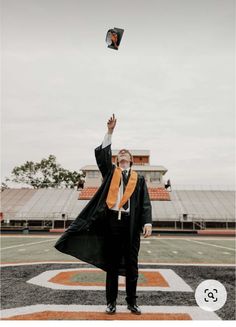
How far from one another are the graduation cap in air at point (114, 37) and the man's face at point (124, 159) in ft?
Answer: 4.05

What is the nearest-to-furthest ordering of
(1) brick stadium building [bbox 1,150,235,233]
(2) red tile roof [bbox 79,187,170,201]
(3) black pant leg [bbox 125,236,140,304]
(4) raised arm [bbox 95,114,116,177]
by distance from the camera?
(3) black pant leg [bbox 125,236,140,304] < (4) raised arm [bbox 95,114,116,177] < (1) brick stadium building [bbox 1,150,235,233] < (2) red tile roof [bbox 79,187,170,201]

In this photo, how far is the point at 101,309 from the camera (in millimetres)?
3949

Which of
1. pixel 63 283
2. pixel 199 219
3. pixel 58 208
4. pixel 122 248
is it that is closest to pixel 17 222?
pixel 58 208

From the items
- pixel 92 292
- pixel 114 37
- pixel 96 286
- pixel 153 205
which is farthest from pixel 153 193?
pixel 114 37

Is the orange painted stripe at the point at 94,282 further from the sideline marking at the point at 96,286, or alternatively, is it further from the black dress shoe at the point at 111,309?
the black dress shoe at the point at 111,309

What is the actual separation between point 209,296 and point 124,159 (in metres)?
1.93

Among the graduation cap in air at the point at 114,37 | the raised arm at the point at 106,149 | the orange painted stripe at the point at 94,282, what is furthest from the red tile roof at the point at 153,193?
the graduation cap in air at the point at 114,37

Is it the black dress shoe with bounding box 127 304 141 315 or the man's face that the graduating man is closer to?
the black dress shoe with bounding box 127 304 141 315

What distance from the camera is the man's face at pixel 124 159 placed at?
4.05 metres

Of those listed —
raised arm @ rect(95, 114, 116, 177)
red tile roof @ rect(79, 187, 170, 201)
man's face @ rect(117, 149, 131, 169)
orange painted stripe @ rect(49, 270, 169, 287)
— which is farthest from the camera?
red tile roof @ rect(79, 187, 170, 201)

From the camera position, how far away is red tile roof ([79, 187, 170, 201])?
124ft

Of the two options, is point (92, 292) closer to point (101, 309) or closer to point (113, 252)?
→ point (101, 309)

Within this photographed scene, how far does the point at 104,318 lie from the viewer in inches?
141

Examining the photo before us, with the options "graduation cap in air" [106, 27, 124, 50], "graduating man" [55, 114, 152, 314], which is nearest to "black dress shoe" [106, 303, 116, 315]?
"graduating man" [55, 114, 152, 314]
